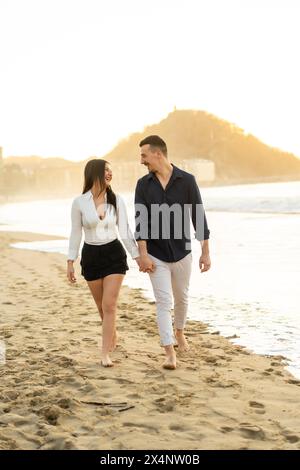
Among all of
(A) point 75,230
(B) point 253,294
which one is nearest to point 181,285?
(A) point 75,230

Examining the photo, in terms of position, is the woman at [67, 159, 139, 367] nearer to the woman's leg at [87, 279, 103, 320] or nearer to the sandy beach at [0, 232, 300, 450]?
the woman's leg at [87, 279, 103, 320]

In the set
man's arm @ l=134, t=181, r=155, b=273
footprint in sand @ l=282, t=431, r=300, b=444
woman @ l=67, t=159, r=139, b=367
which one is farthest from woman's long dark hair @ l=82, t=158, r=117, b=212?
footprint in sand @ l=282, t=431, r=300, b=444

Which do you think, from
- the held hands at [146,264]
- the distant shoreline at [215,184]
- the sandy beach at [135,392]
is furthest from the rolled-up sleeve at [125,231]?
the distant shoreline at [215,184]

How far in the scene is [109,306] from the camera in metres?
5.34

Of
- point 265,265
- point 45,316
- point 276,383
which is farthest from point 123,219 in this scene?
point 265,265

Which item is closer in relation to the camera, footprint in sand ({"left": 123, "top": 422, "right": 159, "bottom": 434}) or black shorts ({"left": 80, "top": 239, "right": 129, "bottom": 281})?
footprint in sand ({"left": 123, "top": 422, "right": 159, "bottom": 434})

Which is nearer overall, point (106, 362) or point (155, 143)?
point (155, 143)

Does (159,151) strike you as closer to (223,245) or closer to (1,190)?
(223,245)

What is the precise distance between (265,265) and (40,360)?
24.5 ft

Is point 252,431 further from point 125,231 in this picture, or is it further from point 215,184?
point 215,184

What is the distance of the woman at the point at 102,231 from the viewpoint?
5230 mm

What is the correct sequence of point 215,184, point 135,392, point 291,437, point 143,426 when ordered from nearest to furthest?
point 291,437, point 143,426, point 135,392, point 215,184

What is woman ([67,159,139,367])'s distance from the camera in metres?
5.23

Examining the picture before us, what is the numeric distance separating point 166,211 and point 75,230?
835 mm
